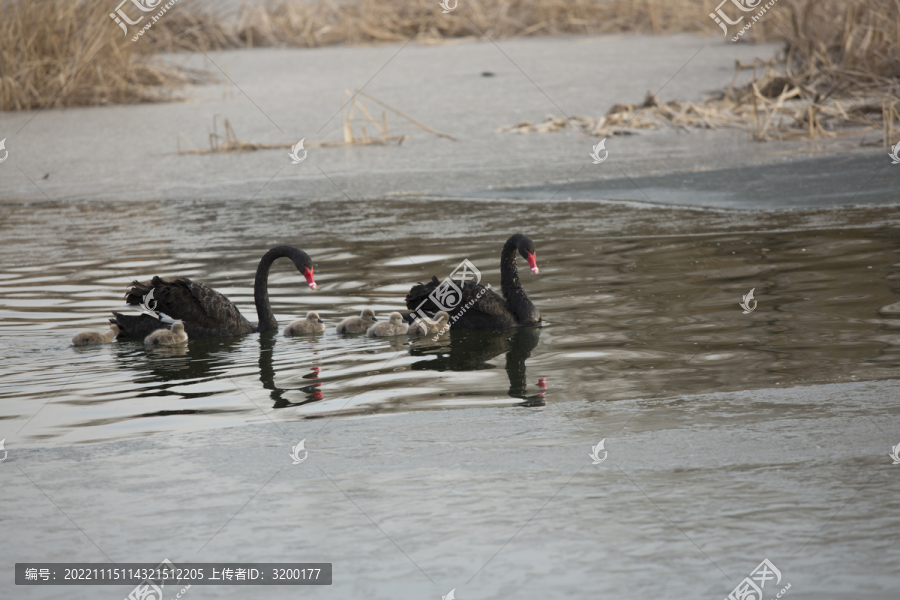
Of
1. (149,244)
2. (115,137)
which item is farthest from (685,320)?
(115,137)

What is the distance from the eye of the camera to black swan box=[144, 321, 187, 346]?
21.7 ft

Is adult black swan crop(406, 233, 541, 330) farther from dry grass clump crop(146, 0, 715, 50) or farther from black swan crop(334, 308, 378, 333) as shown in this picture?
dry grass clump crop(146, 0, 715, 50)

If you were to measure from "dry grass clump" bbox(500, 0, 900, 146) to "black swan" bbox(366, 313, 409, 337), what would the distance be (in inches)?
317

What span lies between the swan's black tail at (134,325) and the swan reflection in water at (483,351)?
6.09 feet

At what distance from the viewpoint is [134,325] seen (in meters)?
6.82

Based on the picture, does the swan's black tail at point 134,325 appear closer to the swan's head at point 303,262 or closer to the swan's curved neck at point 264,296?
the swan's curved neck at point 264,296

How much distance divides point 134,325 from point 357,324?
60.4 inches

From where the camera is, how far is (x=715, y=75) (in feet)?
62.5

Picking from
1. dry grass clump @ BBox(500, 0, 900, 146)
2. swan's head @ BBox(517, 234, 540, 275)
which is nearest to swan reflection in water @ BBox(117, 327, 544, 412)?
swan's head @ BBox(517, 234, 540, 275)

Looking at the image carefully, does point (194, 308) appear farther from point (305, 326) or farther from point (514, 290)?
point (514, 290)

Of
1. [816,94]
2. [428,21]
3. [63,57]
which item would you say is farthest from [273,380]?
[428,21]

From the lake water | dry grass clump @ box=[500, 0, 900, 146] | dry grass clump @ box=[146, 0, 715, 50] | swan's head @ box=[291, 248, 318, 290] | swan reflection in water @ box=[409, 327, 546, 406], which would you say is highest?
dry grass clump @ box=[146, 0, 715, 50]

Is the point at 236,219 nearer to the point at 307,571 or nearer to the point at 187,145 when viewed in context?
the point at 187,145

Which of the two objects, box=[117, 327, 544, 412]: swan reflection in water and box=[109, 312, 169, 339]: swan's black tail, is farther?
box=[109, 312, 169, 339]: swan's black tail
